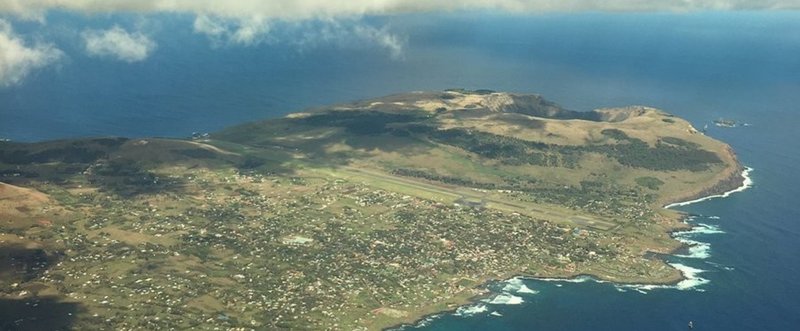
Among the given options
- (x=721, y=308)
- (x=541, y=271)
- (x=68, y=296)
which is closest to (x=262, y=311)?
(x=68, y=296)

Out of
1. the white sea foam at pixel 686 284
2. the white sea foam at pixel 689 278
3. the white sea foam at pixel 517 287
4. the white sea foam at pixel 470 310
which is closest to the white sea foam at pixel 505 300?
the white sea foam at pixel 470 310

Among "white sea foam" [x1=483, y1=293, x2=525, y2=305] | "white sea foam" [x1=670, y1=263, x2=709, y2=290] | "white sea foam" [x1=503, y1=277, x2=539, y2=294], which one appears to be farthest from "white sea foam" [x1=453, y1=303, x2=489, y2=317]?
"white sea foam" [x1=670, y1=263, x2=709, y2=290]

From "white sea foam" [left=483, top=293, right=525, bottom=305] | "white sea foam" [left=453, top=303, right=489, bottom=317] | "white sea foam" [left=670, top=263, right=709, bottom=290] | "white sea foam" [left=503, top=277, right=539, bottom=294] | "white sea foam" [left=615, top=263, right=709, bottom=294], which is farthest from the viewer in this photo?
"white sea foam" [left=670, top=263, right=709, bottom=290]

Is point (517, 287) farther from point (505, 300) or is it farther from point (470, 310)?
point (470, 310)

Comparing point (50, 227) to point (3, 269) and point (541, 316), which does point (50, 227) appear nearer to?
point (3, 269)

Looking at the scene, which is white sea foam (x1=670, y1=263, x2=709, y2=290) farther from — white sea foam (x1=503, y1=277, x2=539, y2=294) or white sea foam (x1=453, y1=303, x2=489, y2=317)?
white sea foam (x1=453, y1=303, x2=489, y2=317)

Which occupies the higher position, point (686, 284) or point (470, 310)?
point (686, 284)

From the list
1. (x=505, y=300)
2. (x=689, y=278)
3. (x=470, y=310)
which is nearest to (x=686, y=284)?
(x=689, y=278)
